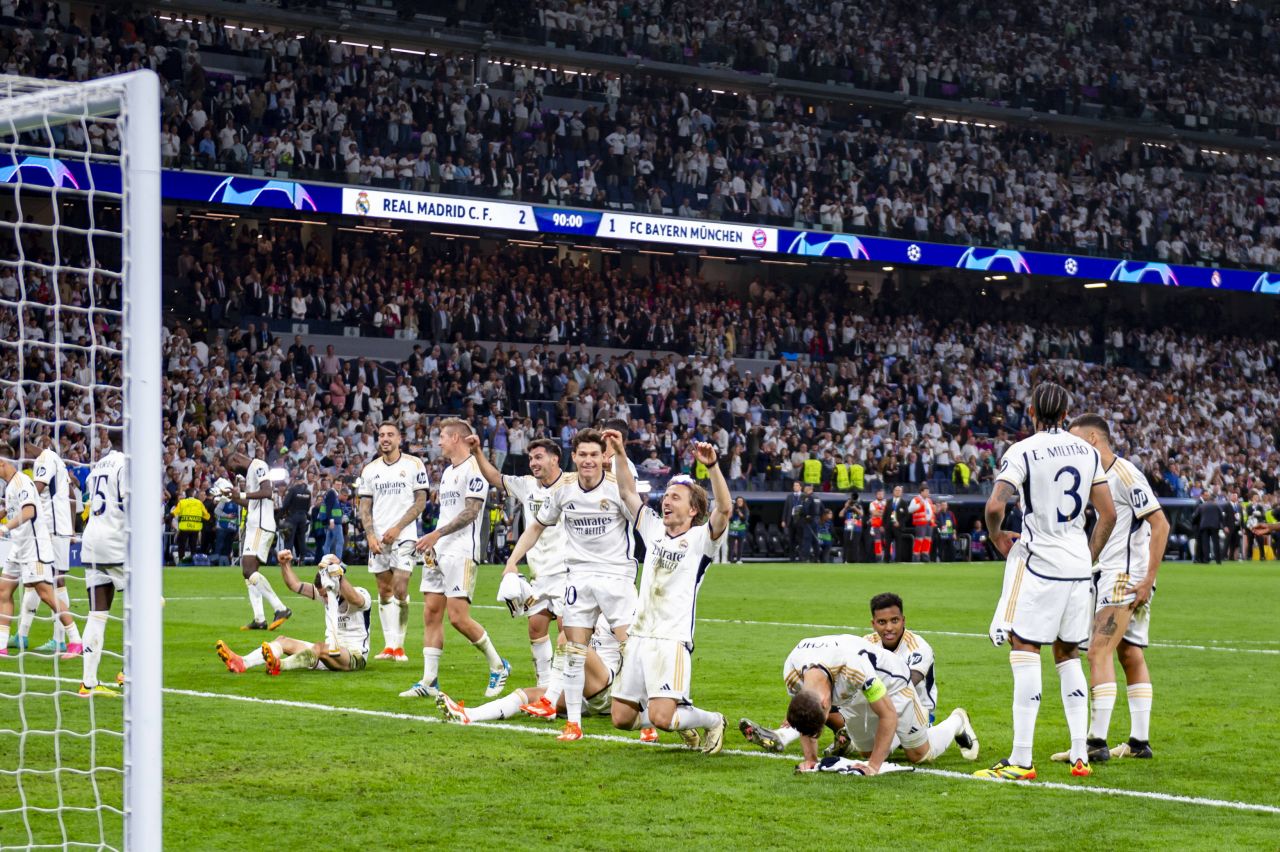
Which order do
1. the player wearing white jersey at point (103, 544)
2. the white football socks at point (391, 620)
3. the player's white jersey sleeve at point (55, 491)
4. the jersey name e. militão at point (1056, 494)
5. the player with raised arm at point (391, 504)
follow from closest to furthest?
the jersey name e. militão at point (1056, 494) < the player wearing white jersey at point (103, 544) < the player's white jersey sleeve at point (55, 491) < the player with raised arm at point (391, 504) < the white football socks at point (391, 620)

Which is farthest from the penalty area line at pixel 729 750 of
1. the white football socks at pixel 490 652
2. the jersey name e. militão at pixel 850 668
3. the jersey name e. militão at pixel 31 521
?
the jersey name e. militão at pixel 31 521

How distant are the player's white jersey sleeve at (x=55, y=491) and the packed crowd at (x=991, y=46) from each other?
32.2 meters

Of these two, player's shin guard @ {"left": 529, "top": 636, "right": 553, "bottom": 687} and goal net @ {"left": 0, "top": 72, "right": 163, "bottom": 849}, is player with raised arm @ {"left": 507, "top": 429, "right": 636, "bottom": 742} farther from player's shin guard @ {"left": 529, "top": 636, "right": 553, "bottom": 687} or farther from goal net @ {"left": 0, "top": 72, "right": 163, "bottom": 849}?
goal net @ {"left": 0, "top": 72, "right": 163, "bottom": 849}

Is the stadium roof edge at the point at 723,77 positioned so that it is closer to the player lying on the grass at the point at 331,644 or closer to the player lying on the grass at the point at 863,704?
the player lying on the grass at the point at 331,644

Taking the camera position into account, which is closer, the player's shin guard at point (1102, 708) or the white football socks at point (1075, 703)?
the white football socks at point (1075, 703)

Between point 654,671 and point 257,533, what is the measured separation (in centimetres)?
1015

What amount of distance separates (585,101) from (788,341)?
9289 millimetres

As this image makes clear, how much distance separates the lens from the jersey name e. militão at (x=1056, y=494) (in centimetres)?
870

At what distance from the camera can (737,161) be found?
150 feet

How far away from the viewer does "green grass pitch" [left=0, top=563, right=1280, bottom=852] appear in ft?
24.0

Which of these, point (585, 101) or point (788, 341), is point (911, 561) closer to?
point (788, 341)

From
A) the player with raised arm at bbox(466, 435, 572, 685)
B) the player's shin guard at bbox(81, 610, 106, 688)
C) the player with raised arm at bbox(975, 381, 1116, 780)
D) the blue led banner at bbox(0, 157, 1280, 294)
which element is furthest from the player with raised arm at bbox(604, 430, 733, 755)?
the blue led banner at bbox(0, 157, 1280, 294)

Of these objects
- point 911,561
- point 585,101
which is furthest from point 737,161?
point 911,561

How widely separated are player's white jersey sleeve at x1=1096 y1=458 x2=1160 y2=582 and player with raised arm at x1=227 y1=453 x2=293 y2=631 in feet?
35.4
